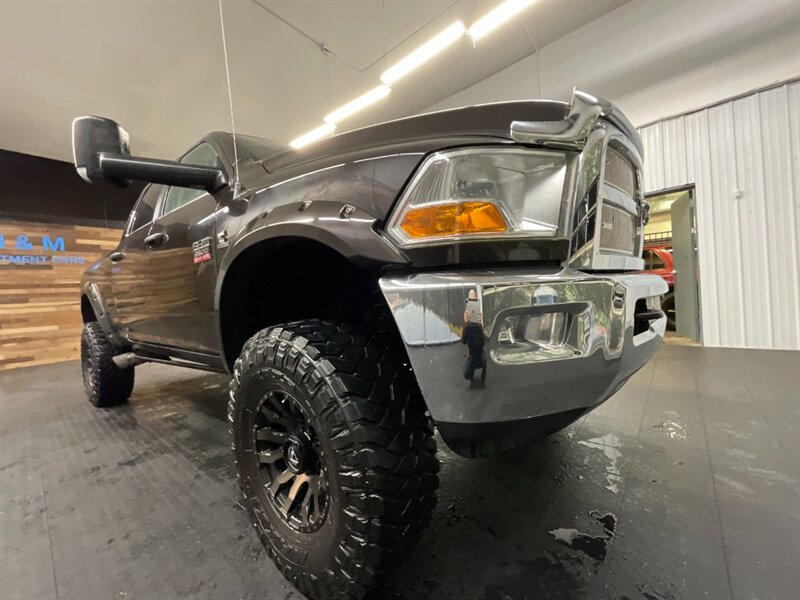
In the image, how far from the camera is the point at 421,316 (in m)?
0.78

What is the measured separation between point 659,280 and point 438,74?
18.4ft

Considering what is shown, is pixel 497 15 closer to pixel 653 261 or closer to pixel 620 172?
pixel 620 172

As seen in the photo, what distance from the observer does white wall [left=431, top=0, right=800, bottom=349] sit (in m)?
3.98

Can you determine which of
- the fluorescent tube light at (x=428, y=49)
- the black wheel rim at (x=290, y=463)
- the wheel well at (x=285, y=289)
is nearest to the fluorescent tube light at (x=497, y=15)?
the fluorescent tube light at (x=428, y=49)

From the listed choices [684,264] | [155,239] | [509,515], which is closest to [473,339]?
[509,515]

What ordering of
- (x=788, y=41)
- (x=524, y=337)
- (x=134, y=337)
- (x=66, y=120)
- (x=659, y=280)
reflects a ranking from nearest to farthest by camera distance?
(x=524, y=337) → (x=659, y=280) → (x=134, y=337) → (x=788, y=41) → (x=66, y=120)

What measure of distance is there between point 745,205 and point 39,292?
10.6 m

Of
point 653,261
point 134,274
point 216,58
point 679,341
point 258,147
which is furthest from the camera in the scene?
point 653,261

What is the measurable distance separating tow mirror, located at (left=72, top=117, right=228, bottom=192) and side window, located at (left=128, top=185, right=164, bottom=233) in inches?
53.0

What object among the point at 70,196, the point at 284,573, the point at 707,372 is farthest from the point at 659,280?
the point at 70,196

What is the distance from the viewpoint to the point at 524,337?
0.81m

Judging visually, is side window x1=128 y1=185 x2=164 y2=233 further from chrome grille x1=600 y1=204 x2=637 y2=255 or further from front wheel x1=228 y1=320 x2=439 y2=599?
chrome grille x1=600 y1=204 x2=637 y2=255

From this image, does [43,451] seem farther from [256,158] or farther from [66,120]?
[66,120]

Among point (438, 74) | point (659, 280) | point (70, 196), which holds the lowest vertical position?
point (659, 280)
